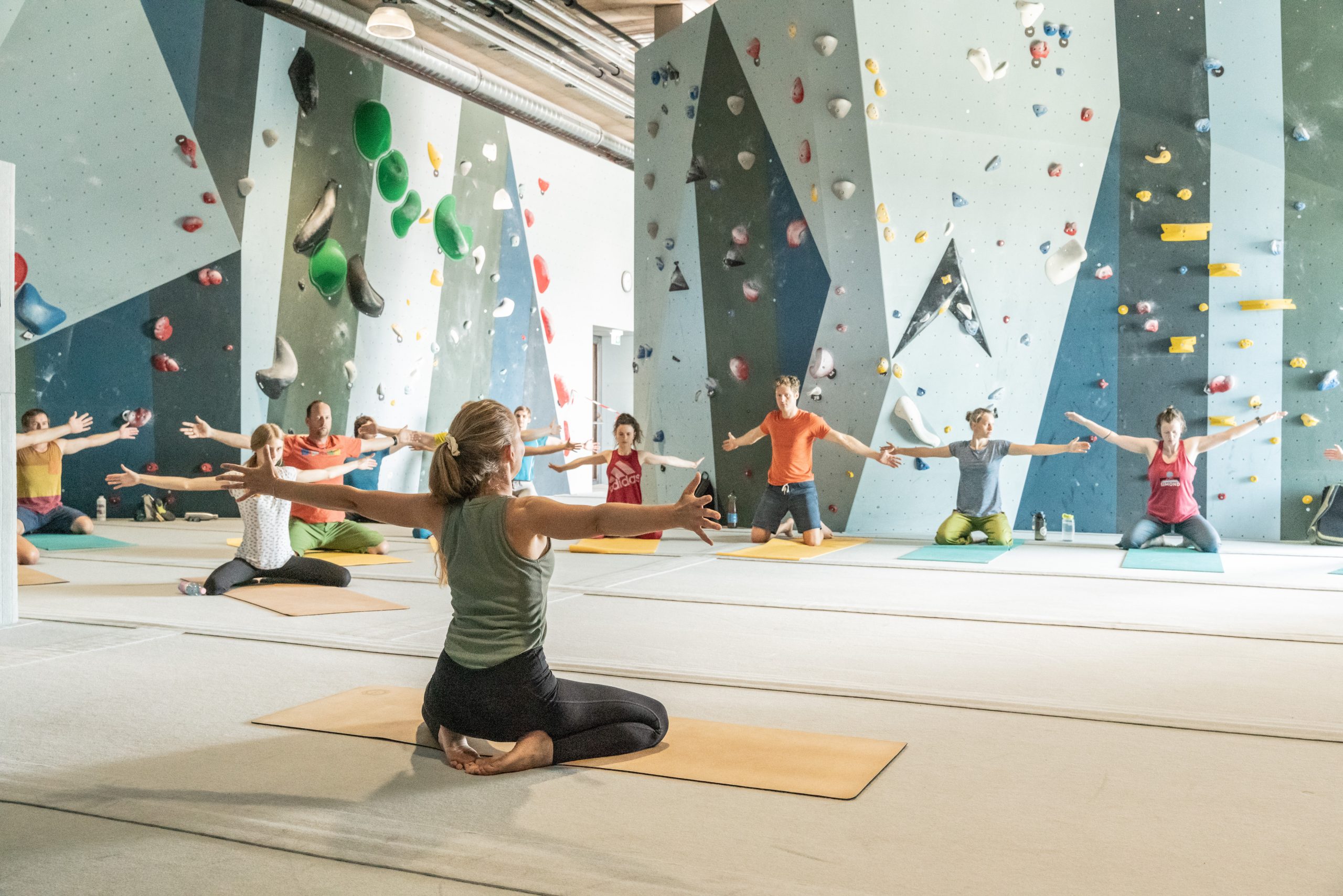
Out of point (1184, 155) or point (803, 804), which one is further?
point (1184, 155)

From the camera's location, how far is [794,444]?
805 centimetres

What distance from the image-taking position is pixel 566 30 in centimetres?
1108

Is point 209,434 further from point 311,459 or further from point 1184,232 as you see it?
point 1184,232

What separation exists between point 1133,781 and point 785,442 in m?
5.75

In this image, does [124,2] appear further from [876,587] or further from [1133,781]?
[1133,781]

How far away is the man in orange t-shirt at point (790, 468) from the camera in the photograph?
8023 millimetres

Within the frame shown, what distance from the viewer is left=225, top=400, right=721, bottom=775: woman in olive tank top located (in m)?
2.50

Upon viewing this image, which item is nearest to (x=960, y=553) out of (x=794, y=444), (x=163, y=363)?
(x=794, y=444)

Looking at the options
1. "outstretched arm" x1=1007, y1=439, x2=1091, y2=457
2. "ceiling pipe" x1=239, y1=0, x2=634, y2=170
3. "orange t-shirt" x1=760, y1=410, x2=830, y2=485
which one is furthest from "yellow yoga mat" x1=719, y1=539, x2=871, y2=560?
"ceiling pipe" x1=239, y1=0, x2=634, y2=170

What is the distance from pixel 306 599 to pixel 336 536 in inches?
86.1

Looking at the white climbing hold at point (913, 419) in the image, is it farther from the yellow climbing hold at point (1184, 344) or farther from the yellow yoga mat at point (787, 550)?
the yellow climbing hold at point (1184, 344)

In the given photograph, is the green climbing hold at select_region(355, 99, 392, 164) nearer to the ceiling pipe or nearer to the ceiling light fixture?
the ceiling pipe

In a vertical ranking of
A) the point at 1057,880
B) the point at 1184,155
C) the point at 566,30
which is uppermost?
the point at 566,30

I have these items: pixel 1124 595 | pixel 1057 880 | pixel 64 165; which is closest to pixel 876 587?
pixel 1124 595
